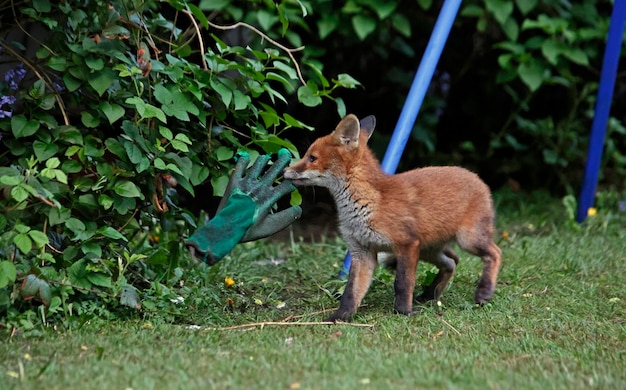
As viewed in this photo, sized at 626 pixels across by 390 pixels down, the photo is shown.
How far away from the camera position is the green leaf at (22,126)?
4.57 meters

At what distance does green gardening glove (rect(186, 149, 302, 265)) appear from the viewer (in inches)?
184

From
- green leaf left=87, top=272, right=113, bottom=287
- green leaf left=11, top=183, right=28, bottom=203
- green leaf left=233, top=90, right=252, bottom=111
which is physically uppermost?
green leaf left=233, top=90, right=252, bottom=111

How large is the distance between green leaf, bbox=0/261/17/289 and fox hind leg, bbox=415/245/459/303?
232cm

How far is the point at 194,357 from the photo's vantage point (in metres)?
3.98

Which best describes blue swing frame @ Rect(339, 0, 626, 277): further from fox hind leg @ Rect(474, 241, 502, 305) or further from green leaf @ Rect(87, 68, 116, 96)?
green leaf @ Rect(87, 68, 116, 96)

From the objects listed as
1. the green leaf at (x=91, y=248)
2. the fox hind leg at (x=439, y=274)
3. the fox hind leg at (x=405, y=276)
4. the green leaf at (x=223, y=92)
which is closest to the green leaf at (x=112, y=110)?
the green leaf at (x=223, y=92)

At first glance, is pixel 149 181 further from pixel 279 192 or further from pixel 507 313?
pixel 507 313

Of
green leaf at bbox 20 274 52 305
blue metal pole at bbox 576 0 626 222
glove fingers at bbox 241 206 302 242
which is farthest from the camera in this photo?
blue metal pole at bbox 576 0 626 222

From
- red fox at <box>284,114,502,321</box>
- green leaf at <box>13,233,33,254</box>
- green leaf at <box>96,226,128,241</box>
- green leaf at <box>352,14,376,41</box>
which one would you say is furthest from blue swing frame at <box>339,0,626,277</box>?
green leaf at <box>13,233,33,254</box>

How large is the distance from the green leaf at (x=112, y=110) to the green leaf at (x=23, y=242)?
83 centimetres

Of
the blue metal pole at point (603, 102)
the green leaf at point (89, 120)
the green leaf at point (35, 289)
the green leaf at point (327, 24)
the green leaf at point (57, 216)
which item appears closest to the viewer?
the green leaf at point (35, 289)

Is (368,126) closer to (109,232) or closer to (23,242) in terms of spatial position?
(109,232)

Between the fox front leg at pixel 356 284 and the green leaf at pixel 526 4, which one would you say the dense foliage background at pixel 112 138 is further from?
the green leaf at pixel 526 4

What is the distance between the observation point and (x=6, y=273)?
4.04 meters
